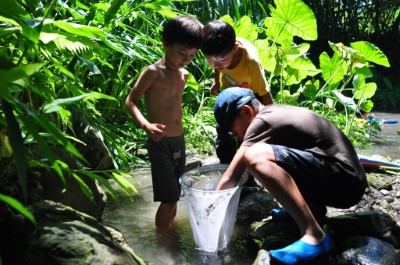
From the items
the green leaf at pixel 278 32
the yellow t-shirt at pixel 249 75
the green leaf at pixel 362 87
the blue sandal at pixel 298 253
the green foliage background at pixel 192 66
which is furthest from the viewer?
the green leaf at pixel 362 87

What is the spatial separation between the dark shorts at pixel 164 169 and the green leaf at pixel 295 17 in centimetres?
178

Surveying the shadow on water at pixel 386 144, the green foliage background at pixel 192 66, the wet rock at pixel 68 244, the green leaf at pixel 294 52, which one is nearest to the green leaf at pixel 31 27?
the wet rock at pixel 68 244

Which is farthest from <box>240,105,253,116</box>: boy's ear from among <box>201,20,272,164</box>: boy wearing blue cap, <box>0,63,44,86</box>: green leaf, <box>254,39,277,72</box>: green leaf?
<box>254,39,277,72</box>: green leaf

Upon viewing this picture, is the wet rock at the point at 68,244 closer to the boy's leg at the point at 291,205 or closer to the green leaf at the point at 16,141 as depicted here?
the green leaf at the point at 16,141

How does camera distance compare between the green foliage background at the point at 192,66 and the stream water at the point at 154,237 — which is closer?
the stream water at the point at 154,237

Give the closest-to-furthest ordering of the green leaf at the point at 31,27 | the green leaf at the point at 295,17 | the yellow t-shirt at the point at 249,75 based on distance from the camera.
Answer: the green leaf at the point at 31,27
the yellow t-shirt at the point at 249,75
the green leaf at the point at 295,17

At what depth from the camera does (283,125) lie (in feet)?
7.16

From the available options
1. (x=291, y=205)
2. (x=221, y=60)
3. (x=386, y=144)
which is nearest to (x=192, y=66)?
(x=386, y=144)

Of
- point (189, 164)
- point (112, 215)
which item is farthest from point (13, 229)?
point (189, 164)

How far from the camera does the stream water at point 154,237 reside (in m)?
2.19

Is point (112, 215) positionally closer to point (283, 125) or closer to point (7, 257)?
point (283, 125)

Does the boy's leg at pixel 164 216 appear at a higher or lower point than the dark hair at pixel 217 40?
lower

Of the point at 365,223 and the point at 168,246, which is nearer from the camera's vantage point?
the point at 365,223

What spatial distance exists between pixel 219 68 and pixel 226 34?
0.80ft
